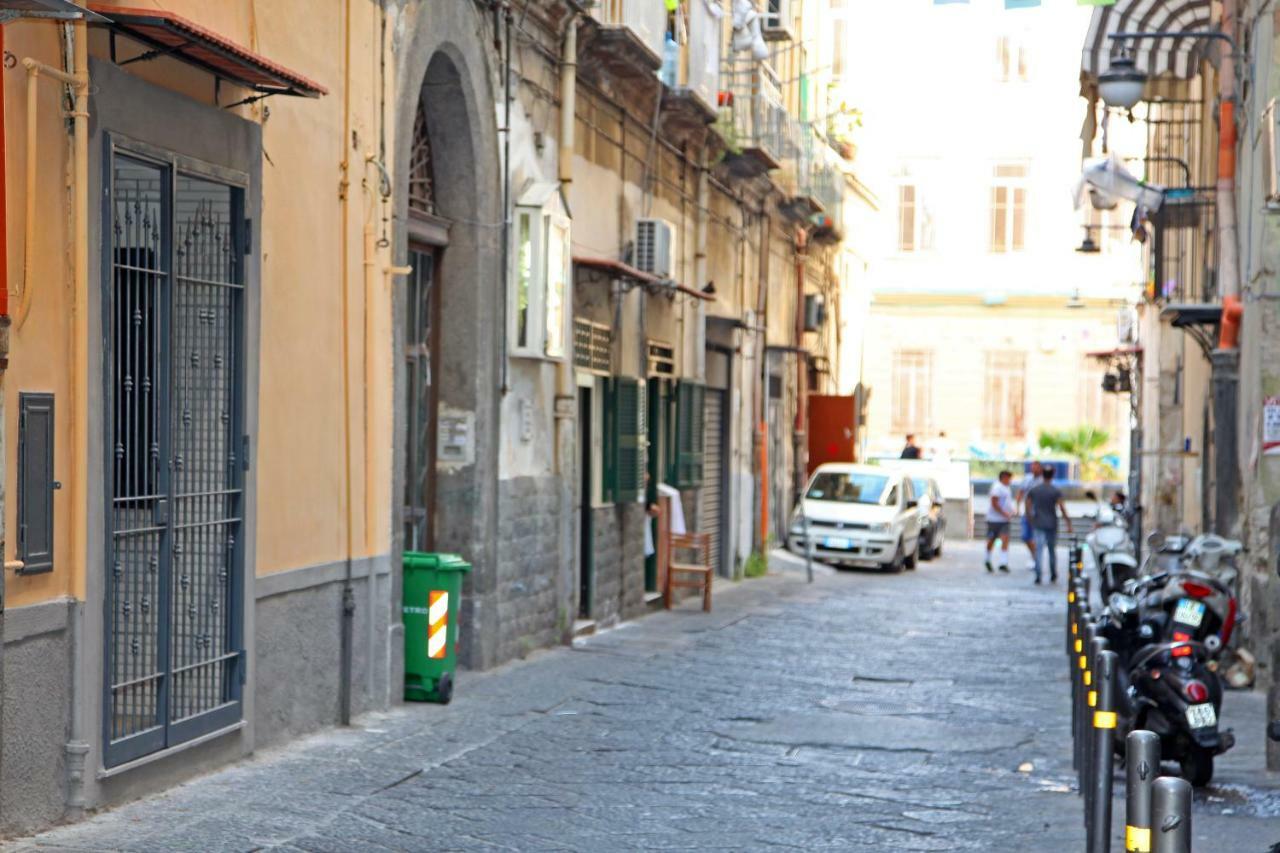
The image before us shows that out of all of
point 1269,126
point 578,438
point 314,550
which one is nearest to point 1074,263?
point 578,438

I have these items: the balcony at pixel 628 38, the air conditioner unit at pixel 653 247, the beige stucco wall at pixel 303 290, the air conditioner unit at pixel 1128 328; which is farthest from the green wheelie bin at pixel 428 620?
the air conditioner unit at pixel 1128 328

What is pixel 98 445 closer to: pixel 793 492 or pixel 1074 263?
pixel 793 492

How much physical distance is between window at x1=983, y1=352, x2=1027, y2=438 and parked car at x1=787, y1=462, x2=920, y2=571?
1666cm

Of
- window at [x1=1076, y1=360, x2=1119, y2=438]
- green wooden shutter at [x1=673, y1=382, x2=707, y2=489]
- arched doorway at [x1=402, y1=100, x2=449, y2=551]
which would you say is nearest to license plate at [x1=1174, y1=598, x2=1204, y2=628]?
arched doorway at [x1=402, y1=100, x2=449, y2=551]

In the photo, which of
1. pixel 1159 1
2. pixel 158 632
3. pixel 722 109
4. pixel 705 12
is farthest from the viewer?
pixel 722 109

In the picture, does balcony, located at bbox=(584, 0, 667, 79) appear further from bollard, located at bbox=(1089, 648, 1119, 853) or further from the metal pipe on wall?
bollard, located at bbox=(1089, 648, 1119, 853)

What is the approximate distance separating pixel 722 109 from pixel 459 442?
9.57 metres

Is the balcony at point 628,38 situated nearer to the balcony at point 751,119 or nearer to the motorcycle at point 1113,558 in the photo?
the balcony at point 751,119

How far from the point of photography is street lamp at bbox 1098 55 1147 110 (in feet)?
55.8

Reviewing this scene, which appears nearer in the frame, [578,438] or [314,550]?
[314,550]

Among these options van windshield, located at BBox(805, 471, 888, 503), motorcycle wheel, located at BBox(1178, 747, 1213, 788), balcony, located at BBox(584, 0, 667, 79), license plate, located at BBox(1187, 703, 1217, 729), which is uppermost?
balcony, located at BBox(584, 0, 667, 79)

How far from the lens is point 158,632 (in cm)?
885

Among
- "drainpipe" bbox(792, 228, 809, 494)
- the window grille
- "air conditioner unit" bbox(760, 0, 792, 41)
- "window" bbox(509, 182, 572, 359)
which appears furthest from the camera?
"drainpipe" bbox(792, 228, 809, 494)

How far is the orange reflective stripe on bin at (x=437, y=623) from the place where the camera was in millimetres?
12188
